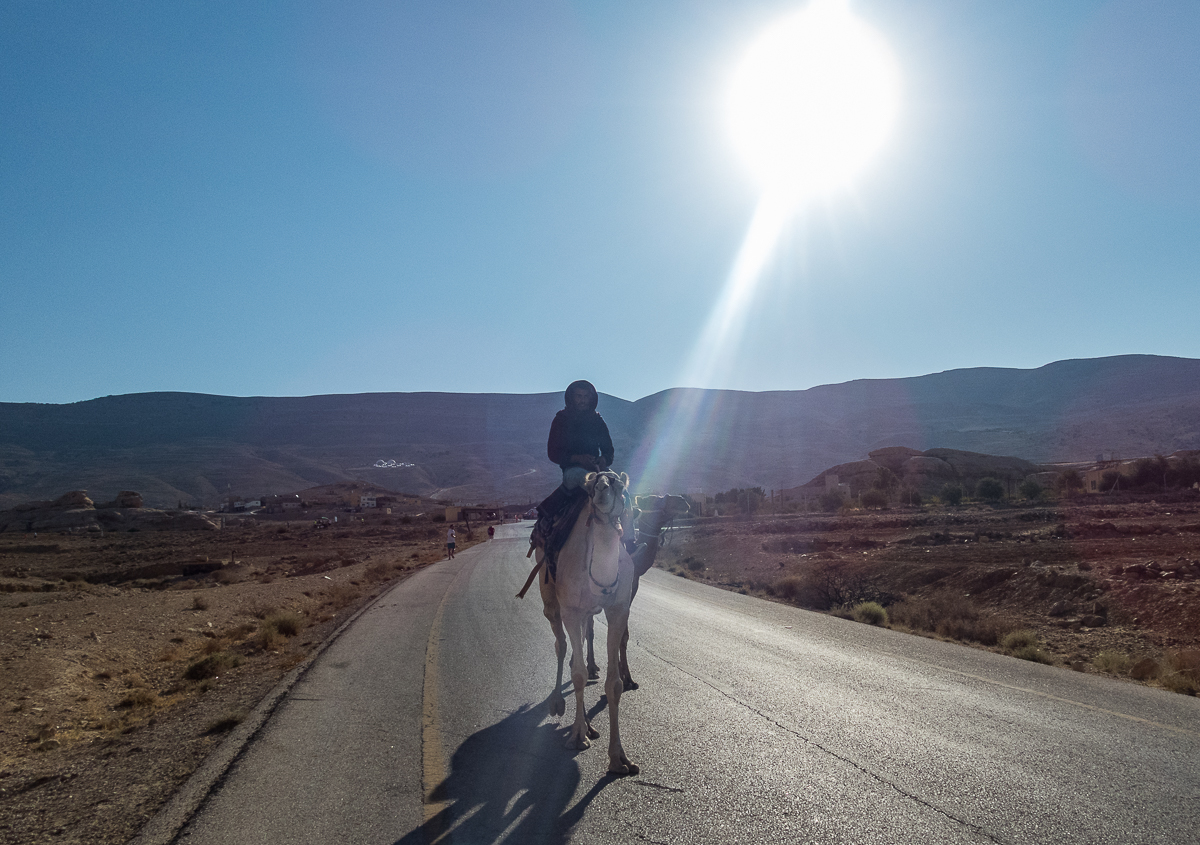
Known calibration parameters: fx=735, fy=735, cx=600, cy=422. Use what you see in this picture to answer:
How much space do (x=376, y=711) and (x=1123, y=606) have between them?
15641mm

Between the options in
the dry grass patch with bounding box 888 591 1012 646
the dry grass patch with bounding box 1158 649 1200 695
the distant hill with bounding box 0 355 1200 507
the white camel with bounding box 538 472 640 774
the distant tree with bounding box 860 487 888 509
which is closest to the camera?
the white camel with bounding box 538 472 640 774

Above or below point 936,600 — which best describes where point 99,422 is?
above

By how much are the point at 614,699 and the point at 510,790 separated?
1.05 meters

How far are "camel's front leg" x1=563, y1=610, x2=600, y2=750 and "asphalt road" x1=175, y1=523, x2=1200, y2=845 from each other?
0.14 m

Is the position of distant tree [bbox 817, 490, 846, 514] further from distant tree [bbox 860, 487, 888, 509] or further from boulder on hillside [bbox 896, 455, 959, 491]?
boulder on hillside [bbox 896, 455, 959, 491]

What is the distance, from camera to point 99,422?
165 metres

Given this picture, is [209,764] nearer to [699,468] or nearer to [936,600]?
[936,600]

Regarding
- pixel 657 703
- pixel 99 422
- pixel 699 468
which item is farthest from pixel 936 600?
pixel 99 422

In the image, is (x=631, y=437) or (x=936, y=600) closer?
(x=936, y=600)

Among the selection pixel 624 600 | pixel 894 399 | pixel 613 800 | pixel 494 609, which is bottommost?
pixel 494 609

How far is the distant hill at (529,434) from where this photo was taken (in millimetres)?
125562

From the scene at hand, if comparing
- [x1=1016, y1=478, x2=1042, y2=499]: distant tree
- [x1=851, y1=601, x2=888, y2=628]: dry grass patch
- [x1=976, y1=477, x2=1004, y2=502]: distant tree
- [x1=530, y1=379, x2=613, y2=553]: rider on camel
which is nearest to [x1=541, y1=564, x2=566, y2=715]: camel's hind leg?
[x1=530, y1=379, x2=613, y2=553]: rider on camel

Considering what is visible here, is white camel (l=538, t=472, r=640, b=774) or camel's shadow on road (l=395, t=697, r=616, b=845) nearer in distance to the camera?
camel's shadow on road (l=395, t=697, r=616, b=845)

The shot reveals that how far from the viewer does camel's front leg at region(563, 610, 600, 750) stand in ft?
20.6
